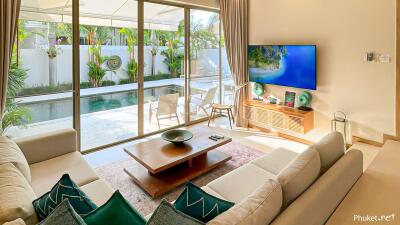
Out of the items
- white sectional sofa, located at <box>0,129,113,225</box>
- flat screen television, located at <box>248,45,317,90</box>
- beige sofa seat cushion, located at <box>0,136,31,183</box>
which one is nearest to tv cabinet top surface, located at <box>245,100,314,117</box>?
flat screen television, located at <box>248,45,317,90</box>

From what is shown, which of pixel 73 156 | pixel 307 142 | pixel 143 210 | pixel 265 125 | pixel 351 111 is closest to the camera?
pixel 143 210

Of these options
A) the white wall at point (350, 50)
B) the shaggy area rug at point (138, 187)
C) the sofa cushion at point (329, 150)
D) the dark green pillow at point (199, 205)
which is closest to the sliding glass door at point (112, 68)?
the shaggy area rug at point (138, 187)

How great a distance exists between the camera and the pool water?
11.6 feet

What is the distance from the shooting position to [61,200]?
137 centimetres

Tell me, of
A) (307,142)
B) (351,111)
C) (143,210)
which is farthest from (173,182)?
(351,111)

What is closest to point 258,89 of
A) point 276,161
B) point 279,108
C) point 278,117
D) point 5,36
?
point 279,108

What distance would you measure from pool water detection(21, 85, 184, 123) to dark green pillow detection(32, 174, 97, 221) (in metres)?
2.47

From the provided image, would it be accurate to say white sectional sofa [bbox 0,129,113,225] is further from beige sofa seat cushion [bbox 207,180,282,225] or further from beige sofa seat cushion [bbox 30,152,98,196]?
beige sofa seat cushion [bbox 207,180,282,225]

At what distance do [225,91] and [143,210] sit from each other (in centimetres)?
391

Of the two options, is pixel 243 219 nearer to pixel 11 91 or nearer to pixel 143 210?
pixel 143 210

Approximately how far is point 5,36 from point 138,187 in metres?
2.20

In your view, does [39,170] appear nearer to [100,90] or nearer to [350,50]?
[100,90]

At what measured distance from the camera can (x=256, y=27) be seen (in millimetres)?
4996

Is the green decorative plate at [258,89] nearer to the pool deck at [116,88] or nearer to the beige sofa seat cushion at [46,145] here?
the pool deck at [116,88]
